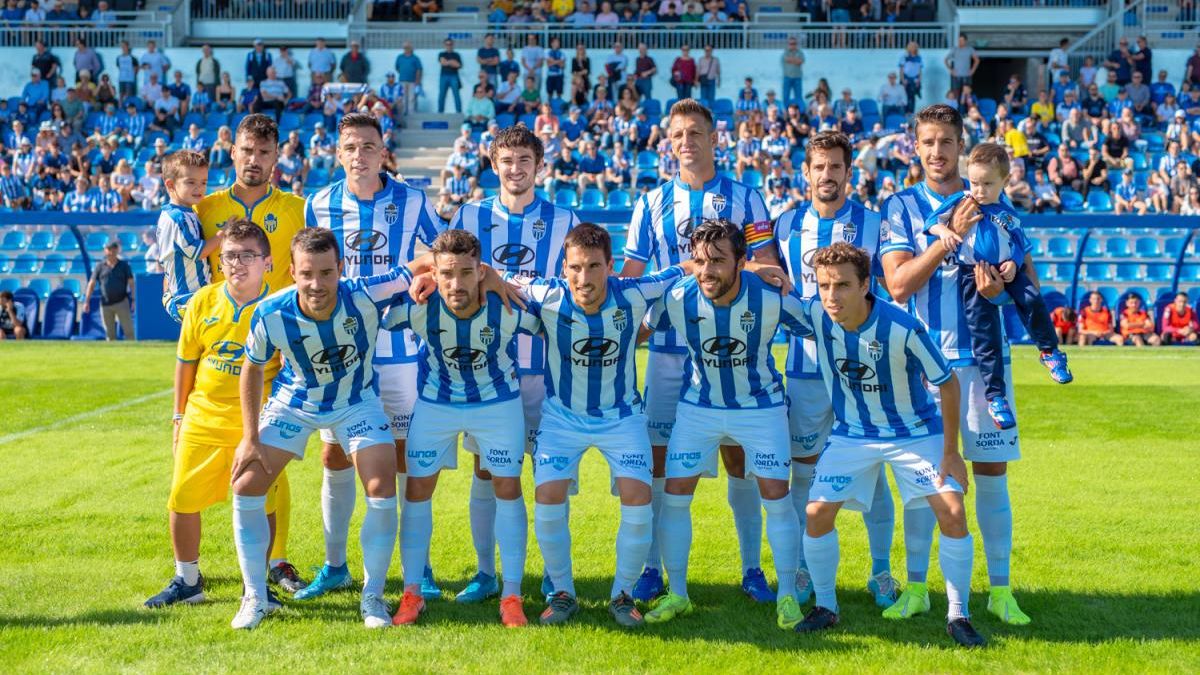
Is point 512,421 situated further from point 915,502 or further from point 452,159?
point 452,159

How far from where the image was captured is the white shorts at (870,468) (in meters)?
4.98

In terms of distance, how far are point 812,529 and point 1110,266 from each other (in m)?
14.6

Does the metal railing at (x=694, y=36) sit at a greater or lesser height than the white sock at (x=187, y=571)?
greater

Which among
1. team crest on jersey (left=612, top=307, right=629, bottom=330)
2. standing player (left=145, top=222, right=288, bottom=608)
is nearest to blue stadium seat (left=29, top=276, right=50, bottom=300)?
standing player (left=145, top=222, right=288, bottom=608)

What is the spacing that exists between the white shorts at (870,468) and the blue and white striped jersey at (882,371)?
0.15ft

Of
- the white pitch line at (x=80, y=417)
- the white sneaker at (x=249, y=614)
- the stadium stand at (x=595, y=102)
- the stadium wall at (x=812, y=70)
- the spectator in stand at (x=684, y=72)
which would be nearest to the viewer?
the white sneaker at (x=249, y=614)

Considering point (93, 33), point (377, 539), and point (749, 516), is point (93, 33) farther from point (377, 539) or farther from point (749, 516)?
point (749, 516)

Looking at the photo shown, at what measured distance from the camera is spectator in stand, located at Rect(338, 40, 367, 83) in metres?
25.0

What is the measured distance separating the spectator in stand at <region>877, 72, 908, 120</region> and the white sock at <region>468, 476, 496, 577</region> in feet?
65.4

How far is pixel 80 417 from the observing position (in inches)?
419

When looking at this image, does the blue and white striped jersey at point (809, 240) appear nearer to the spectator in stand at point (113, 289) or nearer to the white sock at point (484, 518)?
the white sock at point (484, 518)

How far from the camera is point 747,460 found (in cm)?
527

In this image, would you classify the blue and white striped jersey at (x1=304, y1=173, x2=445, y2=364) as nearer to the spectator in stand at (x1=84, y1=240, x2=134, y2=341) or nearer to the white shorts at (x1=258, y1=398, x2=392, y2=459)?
the white shorts at (x1=258, y1=398, x2=392, y2=459)

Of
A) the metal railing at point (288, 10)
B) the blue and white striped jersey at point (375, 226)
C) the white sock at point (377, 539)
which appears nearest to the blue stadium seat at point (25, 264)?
the metal railing at point (288, 10)
